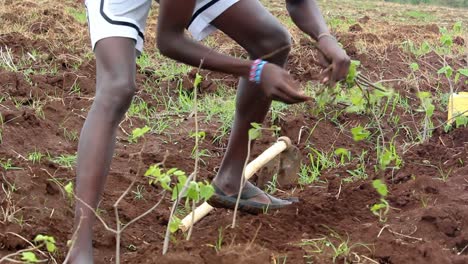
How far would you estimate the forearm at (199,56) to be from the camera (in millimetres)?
2648

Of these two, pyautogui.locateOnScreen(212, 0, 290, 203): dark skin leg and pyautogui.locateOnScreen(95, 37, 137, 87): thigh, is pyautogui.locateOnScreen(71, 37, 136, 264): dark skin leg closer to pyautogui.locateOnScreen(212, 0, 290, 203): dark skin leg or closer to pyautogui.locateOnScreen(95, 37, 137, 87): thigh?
pyautogui.locateOnScreen(95, 37, 137, 87): thigh

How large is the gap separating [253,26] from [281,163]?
1037mm

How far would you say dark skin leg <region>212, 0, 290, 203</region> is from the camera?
3129 millimetres

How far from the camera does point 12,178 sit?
344 centimetres

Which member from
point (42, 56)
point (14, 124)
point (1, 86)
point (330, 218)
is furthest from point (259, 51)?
point (42, 56)

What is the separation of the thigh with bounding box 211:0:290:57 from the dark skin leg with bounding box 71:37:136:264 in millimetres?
481

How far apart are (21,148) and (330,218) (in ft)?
5.45

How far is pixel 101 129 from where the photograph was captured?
2684 millimetres

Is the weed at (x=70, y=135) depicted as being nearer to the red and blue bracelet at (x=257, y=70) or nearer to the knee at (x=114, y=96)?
the knee at (x=114, y=96)

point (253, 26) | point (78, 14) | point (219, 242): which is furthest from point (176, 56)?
point (78, 14)

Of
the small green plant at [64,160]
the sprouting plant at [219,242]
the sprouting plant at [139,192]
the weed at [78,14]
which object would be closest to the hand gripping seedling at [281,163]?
the sprouting plant at [219,242]

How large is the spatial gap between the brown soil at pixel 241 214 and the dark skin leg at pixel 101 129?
8.7 inches

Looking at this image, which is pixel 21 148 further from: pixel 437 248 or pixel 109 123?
pixel 437 248

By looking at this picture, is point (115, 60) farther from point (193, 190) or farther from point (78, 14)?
point (78, 14)
